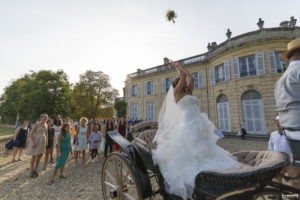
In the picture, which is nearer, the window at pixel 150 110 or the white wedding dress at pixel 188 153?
the white wedding dress at pixel 188 153

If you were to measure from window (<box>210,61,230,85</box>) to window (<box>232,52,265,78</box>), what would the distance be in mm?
714

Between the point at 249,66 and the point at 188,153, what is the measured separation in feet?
45.8

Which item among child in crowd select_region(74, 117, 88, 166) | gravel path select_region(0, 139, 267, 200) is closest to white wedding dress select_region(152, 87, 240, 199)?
gravel path select_region(0, 139, 267, 200)

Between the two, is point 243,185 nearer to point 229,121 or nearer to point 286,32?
point 229,121

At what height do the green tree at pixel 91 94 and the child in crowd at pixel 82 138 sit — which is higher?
the green tree at pixel 91 94

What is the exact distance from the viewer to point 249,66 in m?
12.2

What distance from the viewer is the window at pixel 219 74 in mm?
13155

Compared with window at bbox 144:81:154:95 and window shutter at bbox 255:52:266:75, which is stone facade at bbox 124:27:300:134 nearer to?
window shutter at bbox 255:52:266:75

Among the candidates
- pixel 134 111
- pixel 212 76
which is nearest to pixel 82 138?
pixel 212 76

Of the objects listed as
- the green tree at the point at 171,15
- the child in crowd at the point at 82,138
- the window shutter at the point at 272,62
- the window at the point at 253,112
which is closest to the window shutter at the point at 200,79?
the window at the point at 253,112

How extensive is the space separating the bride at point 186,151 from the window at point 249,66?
13.0m

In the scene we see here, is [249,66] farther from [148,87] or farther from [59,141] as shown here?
[59,141]

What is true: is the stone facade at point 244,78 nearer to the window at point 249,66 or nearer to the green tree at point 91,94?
the window at point 249,66

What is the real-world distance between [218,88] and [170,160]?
549 inches
